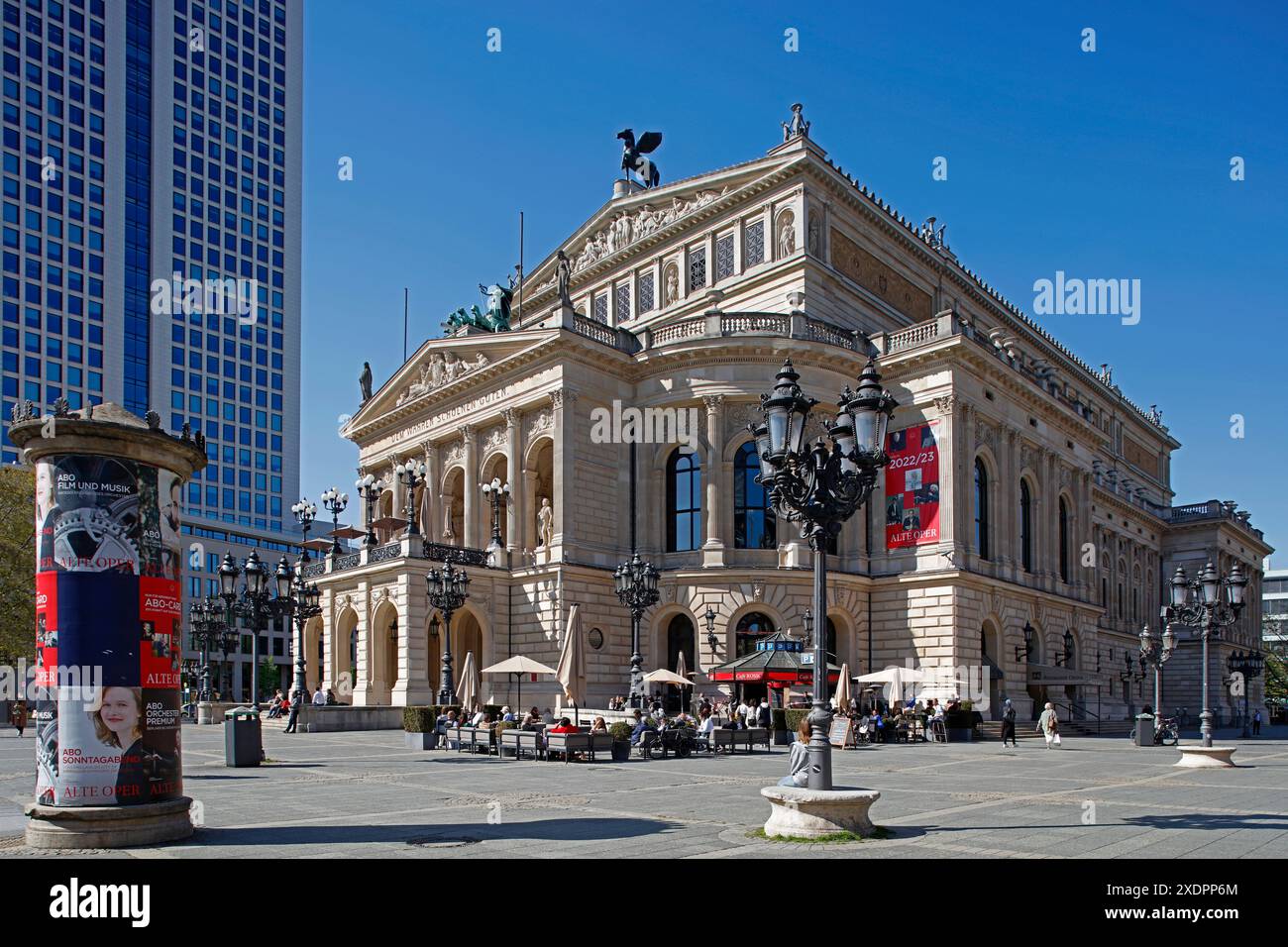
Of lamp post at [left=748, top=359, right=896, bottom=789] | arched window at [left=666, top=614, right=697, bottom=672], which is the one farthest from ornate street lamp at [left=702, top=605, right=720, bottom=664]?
lamp post at [left=748, top=359, right=896, bottom=789]

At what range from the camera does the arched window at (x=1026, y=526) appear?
5109 cm

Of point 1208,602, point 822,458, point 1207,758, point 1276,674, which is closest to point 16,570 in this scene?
point 822,458

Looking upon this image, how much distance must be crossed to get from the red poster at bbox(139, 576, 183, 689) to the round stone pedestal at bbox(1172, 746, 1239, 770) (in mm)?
22482

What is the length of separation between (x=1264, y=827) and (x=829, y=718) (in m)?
5.53

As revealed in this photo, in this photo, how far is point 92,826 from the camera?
11.5 meters

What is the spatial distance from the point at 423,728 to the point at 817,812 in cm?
1905

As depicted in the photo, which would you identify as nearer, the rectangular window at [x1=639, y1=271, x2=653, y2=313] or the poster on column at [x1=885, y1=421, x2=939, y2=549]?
the poster on column at [x1=885, y1=421, x2=939, y2=549]

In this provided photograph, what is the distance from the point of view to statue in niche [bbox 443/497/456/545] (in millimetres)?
51844

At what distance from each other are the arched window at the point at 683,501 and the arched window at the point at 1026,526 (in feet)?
52.2

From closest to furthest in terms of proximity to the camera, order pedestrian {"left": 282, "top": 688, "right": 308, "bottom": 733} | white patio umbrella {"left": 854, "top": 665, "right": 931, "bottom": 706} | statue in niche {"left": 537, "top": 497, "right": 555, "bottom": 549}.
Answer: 1. pedestrian {"left": 282, "top": 688, "right": 308, "bottom": 733}
2. white patio umbrella {"left": 854, "top": 665, "right": 931, "bottom": 706}
3. statue in niche {"left": 537, "top": 497, "right": 555, "bottom": 549}

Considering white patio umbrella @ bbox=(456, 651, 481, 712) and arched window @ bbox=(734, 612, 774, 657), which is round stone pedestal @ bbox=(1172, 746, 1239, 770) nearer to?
arched window @ bbox=(734, 612, 774, 657)

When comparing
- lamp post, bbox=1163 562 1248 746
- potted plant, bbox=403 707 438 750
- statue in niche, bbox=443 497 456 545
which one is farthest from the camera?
statue in niche, bbox=443 497 456 545

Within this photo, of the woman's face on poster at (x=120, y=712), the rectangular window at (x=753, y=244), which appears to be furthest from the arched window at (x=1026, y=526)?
the woman's face on poster at (x=120, y=712)
